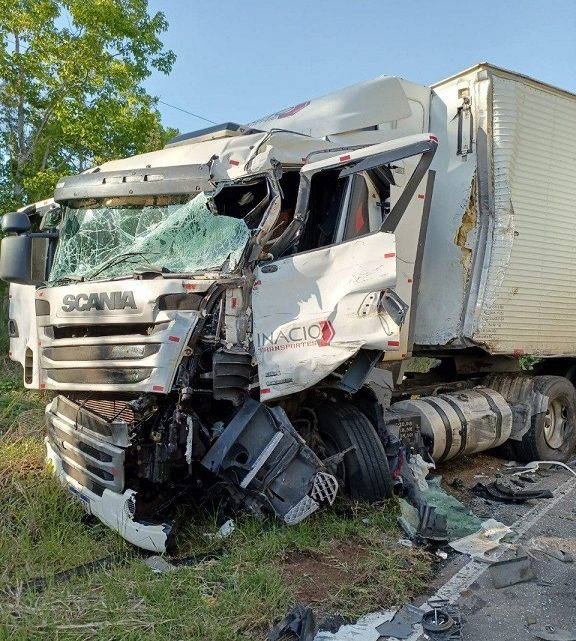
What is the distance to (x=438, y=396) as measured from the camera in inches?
230

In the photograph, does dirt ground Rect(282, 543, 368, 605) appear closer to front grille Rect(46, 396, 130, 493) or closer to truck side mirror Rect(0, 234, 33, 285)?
front grille Rect(46, 396, 130, 493)

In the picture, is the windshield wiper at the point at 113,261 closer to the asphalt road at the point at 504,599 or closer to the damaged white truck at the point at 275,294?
the damaged white truck at the point at 275,294

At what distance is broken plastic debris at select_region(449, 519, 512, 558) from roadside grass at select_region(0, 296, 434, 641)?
0.31m

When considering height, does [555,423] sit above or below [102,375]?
below

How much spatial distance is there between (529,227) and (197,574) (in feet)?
14.1

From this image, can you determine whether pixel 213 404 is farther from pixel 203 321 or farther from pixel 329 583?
pixel 329 583

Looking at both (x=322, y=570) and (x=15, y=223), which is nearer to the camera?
(x=322, y=570)

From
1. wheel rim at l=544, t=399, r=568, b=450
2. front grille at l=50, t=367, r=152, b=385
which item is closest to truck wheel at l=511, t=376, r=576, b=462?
wheel rim at l=544, t=399, r=568, b=450

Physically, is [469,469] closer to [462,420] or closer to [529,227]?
[462,420]

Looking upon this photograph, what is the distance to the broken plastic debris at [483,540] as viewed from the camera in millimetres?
3748

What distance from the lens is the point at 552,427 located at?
6.73m

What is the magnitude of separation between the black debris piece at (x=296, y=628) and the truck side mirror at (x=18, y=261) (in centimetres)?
320

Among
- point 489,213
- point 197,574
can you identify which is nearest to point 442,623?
point 197,574

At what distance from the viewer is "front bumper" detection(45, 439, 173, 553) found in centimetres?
363
